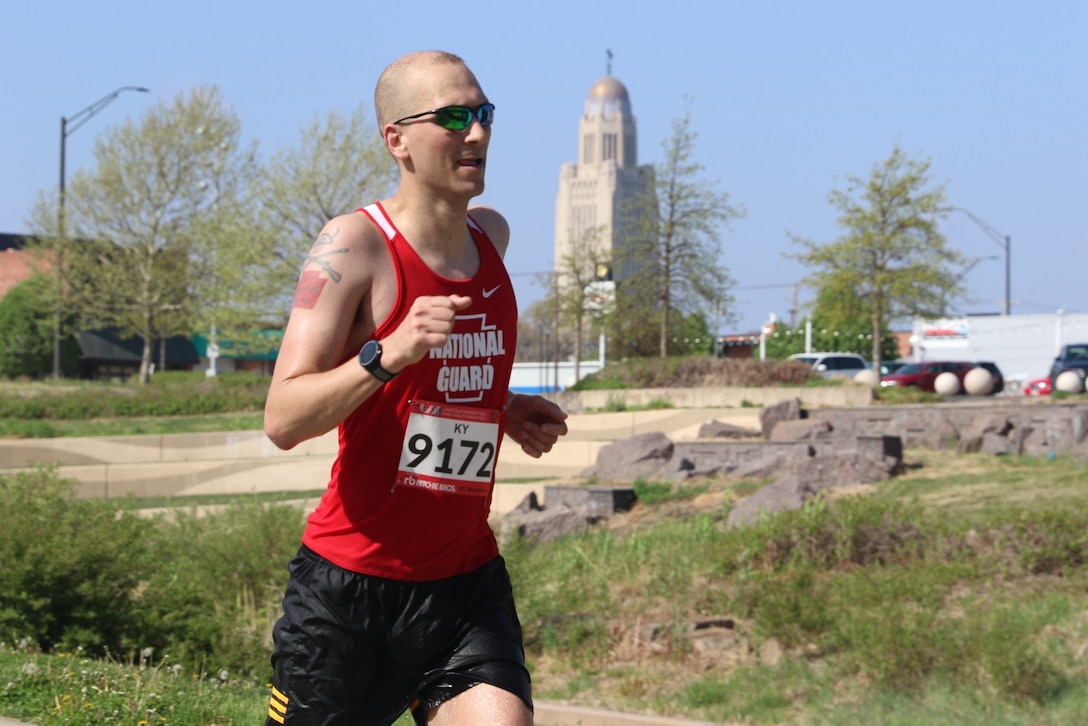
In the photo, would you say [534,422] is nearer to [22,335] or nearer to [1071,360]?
[1071,360]

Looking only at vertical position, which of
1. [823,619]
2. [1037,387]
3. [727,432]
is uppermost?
[1037,387]

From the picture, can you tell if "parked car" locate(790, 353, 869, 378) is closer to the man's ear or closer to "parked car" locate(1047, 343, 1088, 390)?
"parked car" locate(1047, 343, 1088, 390)

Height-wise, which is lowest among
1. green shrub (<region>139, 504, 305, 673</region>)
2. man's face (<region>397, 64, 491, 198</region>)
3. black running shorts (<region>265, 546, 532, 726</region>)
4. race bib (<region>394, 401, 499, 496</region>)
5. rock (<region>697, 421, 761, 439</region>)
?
green shrub (<region>139, 504, 305, 673</region>)

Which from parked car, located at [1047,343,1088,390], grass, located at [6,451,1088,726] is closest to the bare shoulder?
grass, located at [6,451,1088,726]

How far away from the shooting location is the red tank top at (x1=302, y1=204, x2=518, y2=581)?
324 cm

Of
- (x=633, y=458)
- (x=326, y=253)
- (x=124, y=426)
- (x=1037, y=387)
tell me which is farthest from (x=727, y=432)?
(x=1037, y=387)

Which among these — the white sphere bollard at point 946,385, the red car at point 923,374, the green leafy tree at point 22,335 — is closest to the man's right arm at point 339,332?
the white sphere bollard at point 946,385

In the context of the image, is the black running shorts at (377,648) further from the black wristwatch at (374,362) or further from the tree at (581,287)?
the tree at (581,287)

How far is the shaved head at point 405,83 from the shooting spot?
3.32 metres

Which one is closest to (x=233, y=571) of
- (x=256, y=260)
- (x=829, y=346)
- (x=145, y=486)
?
(x=145, y=486)

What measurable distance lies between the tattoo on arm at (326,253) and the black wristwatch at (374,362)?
32cm

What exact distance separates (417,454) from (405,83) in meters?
0.92

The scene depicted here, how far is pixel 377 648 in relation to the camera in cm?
332

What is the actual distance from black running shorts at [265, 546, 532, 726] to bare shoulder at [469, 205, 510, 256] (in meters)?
0.96
